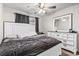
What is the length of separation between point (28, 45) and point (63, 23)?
2.43ft

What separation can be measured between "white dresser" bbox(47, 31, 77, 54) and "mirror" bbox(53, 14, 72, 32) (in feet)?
0.30

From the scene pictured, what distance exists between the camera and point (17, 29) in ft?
4.57

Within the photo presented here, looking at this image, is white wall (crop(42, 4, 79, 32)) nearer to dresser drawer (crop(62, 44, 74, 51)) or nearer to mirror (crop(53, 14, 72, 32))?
mirror (crop(53, 14, 72, 32))

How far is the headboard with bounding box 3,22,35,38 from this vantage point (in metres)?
1.35

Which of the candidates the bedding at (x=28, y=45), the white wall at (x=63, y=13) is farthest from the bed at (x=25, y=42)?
the white wall at (x=63, y=13)

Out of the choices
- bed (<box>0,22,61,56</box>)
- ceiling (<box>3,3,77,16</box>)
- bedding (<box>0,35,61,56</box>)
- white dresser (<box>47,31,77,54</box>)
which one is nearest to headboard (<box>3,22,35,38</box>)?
bed (<box>0,22,61,56</box>)

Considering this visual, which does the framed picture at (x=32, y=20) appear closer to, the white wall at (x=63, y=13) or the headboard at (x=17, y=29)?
the headboard at (x=17, y=29)

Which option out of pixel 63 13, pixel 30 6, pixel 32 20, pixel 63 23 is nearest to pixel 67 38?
pixel 63 23

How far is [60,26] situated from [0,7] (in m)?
1.07

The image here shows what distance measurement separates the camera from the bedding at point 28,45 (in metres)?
1.27

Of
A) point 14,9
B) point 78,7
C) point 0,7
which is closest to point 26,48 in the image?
point 14,9

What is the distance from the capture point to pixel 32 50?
4.33ft

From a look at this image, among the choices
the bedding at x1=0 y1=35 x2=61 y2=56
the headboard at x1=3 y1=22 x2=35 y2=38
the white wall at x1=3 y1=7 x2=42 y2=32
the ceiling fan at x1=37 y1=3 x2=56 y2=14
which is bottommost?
the bedding at x1=0 y1=35 x2=61 y2=56

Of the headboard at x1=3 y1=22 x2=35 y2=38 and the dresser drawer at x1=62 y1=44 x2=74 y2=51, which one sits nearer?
the headboard at x1=3 y1=22 x2=35 y2=38
